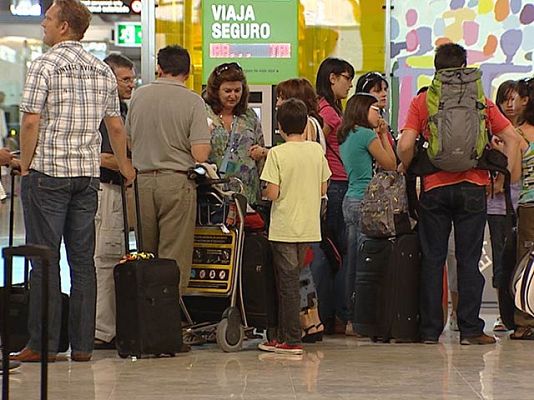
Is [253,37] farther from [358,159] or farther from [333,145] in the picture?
[358,159]

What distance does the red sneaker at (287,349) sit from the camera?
250 inches

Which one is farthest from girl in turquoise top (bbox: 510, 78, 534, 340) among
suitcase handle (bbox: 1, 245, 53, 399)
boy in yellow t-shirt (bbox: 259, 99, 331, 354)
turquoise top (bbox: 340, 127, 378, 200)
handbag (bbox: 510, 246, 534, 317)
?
suitcase handle (bbox: 1, 245, 53, 399)

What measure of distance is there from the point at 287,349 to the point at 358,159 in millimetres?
1256

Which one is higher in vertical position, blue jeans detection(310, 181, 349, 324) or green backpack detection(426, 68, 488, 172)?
green backpack detection(426, 68, 488, 172)

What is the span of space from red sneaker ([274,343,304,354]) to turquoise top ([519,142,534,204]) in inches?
64.4

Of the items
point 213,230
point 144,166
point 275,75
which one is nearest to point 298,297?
point 213,230

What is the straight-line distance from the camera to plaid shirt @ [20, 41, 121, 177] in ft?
19.3

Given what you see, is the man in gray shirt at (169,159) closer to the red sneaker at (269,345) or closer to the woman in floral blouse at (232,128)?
the woman in floral blouse at (232,128)

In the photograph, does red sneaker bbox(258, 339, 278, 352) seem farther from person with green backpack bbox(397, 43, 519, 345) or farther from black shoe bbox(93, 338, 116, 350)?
person with green backpack bbox(397, 43, 519, 345)

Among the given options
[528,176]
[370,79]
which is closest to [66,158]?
[370,79]

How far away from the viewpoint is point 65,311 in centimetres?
625

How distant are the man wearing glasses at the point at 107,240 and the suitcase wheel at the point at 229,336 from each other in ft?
2.00

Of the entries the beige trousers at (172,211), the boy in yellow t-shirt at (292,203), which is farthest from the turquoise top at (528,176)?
the beige trousers at (172,211)

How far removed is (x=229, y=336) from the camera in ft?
21.2
